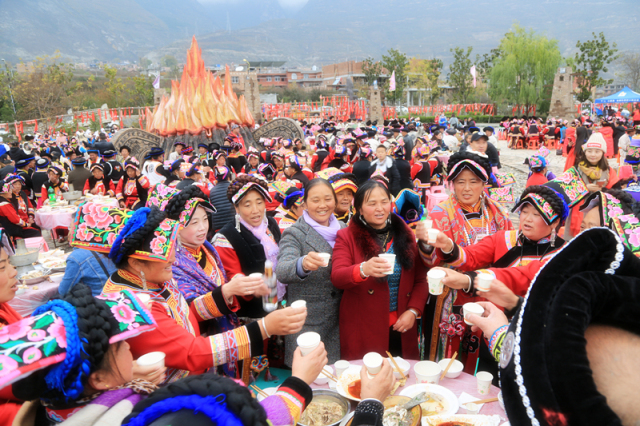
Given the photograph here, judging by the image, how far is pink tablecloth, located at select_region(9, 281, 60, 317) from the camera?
3732mm

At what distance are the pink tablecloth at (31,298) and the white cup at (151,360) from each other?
9.39 ft

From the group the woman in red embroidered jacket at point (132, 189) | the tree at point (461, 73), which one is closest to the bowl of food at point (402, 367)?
the woman in red embroidered jacket at point (132, 189)

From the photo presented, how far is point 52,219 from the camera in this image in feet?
25.2

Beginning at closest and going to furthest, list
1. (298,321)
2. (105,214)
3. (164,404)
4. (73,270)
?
1. (164,404)
2. (298,321)
3. (105,214)
4. (73,270)

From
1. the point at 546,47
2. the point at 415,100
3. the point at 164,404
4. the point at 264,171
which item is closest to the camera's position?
the point at 164,404

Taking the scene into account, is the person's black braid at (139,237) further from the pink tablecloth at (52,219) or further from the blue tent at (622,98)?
the blue tent at (622,98)

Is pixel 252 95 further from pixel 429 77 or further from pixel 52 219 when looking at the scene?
pixel 429 77

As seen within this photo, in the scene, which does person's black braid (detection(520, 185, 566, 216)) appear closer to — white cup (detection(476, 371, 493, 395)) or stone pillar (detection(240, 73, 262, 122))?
white cup (detection(476, 371, 493, 395))

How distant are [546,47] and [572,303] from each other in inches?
1875

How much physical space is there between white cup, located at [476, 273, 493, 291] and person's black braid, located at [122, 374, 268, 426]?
162 centimetres

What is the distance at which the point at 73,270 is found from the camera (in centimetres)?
290

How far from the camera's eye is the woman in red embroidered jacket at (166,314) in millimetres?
1904

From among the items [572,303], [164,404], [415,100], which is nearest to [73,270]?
[164,404]

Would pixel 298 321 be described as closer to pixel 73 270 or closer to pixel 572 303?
pixel 572 303
